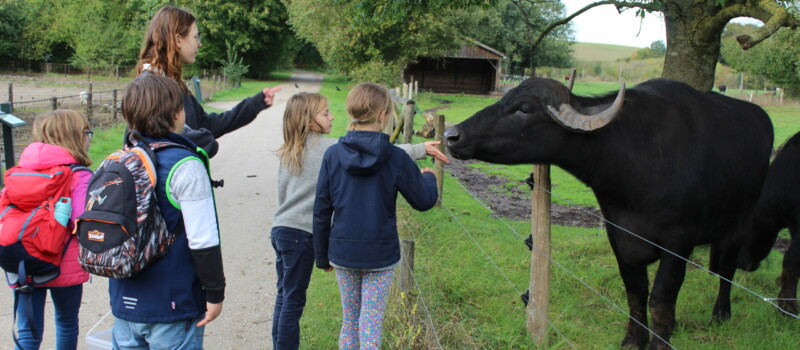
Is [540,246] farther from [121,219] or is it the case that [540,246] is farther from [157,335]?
[121,219]

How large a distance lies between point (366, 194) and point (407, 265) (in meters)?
1.17

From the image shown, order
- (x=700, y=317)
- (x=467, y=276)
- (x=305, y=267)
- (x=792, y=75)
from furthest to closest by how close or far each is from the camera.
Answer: (x=792, y=75)
(x=467, y=276)
(x=700, y=317)
(x=305, y=267)

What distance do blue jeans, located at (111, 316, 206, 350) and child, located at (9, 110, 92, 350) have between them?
2.78 feet

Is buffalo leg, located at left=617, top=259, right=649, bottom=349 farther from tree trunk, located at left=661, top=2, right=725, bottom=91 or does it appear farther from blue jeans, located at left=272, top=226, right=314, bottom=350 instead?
tree trunk, located at left=661, top=2, right=725, bottom=91

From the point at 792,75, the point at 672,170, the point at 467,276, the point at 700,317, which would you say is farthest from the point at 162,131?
the point at 792,75

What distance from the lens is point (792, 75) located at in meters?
40.4

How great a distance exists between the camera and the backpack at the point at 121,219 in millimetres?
2404

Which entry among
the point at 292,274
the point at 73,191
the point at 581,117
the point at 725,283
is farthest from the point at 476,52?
Answer: the point at 73,191

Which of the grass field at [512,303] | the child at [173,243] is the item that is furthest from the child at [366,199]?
the child at [173,243]

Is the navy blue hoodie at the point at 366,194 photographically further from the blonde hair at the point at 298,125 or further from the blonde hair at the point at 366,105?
the blonde hair at the point at 298,125

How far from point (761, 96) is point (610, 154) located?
47.6 meters

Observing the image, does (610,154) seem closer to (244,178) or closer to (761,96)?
(244,178)

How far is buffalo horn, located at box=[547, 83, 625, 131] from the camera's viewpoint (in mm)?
3613

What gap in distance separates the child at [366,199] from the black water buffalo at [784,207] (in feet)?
11.1
